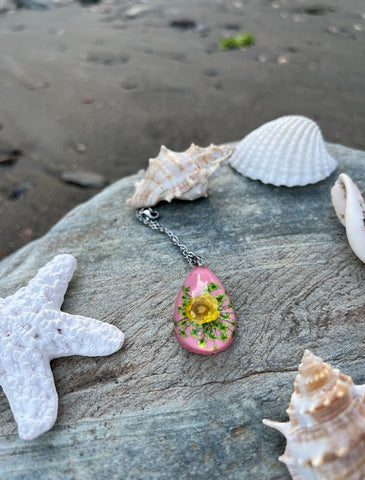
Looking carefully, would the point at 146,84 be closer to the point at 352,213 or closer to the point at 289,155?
the point at 289,155

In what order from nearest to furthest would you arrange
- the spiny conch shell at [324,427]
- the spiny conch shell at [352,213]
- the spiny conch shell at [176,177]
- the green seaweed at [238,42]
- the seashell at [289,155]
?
the spiny conch shell at [324,427], the spiny conch shell at [352,213], the spiny conch shell at [176,177], the seashell at [289,155], the green seaweed at [238,42]

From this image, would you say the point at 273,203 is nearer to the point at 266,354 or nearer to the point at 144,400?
the point at 266,354

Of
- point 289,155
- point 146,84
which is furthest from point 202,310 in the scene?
point 146,84

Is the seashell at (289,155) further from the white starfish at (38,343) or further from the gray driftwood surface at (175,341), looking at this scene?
the white starfish at (38,343)

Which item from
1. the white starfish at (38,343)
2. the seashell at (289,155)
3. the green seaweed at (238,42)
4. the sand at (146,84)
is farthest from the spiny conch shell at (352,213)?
the green seaweed at (238,42)

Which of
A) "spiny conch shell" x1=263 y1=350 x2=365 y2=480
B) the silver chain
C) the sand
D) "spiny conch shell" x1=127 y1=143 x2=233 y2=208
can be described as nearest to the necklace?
the silver chain
